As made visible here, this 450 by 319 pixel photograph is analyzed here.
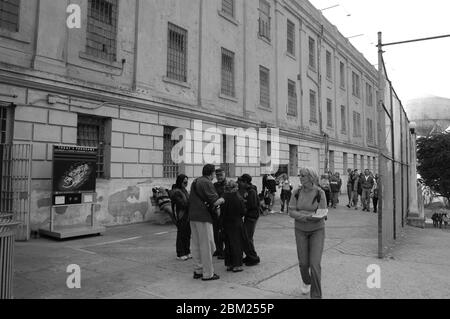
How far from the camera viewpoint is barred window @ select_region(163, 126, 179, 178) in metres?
13.7

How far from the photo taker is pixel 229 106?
56.0 feet

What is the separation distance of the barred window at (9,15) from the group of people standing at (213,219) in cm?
620

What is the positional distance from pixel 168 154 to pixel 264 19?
10.3 metres

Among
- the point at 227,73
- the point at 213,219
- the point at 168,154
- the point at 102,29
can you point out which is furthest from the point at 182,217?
the point at 227,73

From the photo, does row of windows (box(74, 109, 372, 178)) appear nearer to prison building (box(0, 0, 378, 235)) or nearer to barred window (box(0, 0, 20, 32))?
prison building (box(0, 0, 378, 235))

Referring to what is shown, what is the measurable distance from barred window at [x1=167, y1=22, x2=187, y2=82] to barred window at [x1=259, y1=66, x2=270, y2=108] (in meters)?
6.09

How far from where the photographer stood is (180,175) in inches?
298

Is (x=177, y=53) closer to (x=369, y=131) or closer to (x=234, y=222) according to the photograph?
(x=234, y=222)

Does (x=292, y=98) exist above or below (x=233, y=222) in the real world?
above

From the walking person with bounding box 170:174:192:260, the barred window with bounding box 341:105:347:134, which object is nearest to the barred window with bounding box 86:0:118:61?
the walking person with bounding box 170:174:192:260

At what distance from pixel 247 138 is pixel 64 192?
10.1 metres

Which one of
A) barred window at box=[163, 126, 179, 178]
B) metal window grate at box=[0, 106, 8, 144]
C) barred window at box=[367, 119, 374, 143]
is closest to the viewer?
metal window grate at box=[0, 106, 8, 144]

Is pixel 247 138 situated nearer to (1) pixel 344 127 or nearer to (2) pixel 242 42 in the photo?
(2) pixel 242 42
